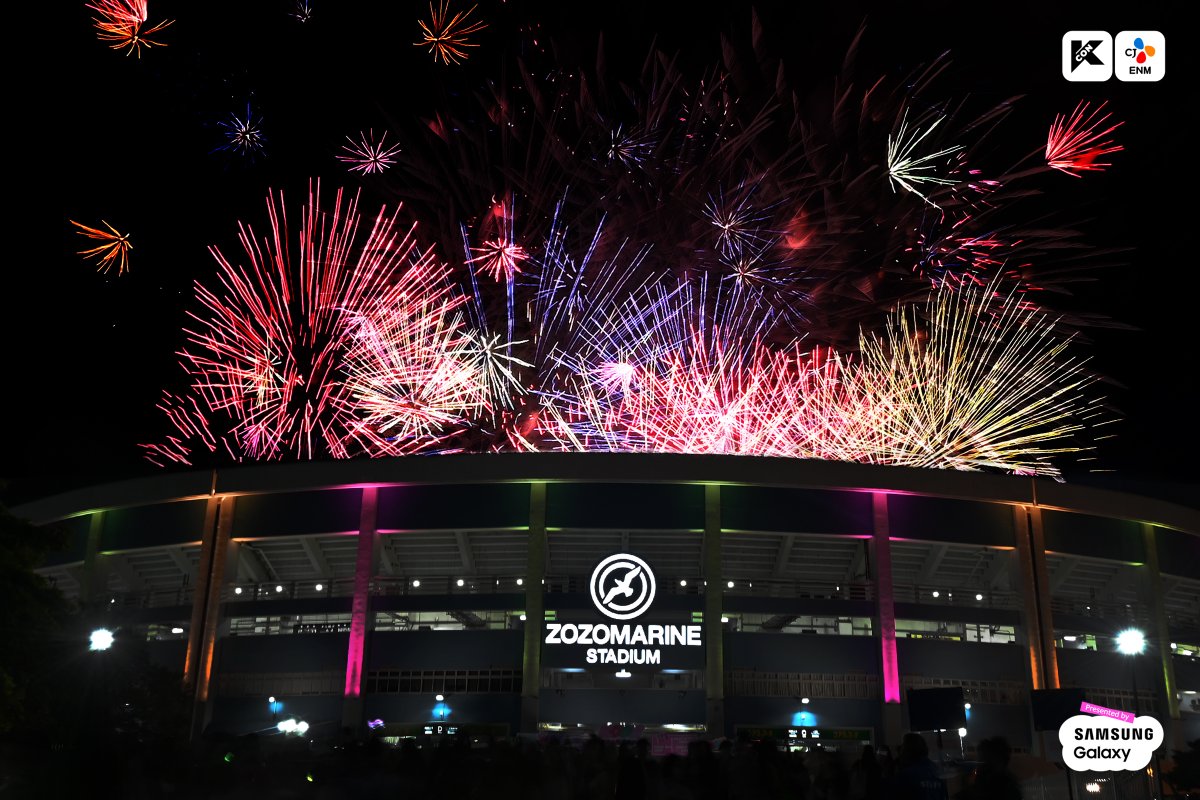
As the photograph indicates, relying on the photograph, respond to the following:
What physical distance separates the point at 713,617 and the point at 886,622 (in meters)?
5.64

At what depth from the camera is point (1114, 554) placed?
40969 mm

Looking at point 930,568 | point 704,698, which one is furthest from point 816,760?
point 930,568

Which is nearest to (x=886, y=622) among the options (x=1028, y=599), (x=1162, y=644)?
(x=1028, y=599)

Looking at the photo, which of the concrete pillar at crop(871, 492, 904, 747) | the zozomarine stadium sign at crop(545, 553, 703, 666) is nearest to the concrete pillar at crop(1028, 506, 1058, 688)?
the concrete pillar at crop(871, 492, 904, 747)

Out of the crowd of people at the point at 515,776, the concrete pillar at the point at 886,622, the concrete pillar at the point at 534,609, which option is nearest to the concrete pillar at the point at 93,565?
the concrete pillar at the point at 534,609

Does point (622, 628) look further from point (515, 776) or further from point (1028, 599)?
point (515, 776)

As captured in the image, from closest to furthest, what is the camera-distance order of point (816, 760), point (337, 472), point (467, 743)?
point (467, 743)
point (816, 760)
point (337, 472)

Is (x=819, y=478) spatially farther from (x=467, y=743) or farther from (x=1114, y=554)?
(x=467, y=743)

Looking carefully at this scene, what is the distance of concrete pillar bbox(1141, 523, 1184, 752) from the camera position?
39.5m

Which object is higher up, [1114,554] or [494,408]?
[494,408]

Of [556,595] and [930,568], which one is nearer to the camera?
[556,595]

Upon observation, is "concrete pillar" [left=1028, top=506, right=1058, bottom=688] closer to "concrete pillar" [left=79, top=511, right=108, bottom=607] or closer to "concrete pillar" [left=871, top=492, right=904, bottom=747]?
"concrete pillar" [left=871, top=492, right=904, bottom=747]

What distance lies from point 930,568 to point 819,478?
591 centimetres

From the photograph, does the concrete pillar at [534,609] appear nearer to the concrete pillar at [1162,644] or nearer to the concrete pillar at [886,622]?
the concrete pillar at [886,622]
